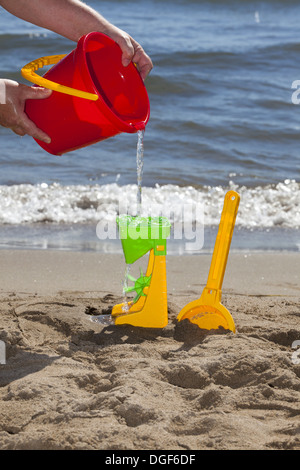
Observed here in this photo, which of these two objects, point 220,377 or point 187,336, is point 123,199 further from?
point 220,377

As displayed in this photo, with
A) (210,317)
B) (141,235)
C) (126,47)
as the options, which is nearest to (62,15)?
(126,47)

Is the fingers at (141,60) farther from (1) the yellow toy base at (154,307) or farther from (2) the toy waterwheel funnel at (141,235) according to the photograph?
(1) the yellow toy base at (154,307)

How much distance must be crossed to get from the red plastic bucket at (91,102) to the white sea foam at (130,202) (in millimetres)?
2164

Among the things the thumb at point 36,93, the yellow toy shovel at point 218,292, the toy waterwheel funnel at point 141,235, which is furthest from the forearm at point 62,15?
the yellow toy shovel at point 218,292

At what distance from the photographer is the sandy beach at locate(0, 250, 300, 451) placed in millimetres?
1740

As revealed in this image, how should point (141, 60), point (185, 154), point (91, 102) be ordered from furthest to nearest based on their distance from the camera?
point (185, 154) < point (141, 60) < point (91, 102)

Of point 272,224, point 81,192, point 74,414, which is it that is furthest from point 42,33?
point 74,414

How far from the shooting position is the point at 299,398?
6.45 ft

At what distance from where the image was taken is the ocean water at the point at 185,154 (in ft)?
15.3

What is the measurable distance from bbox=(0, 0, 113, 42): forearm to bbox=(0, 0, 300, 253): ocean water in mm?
1679

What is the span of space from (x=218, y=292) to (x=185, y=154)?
164 inches

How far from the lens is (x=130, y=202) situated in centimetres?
518

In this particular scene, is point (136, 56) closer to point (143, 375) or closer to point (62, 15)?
point (62, 15)

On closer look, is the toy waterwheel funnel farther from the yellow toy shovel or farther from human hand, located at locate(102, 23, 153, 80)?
human hand, located at locate(102, 23, 153, 80)
